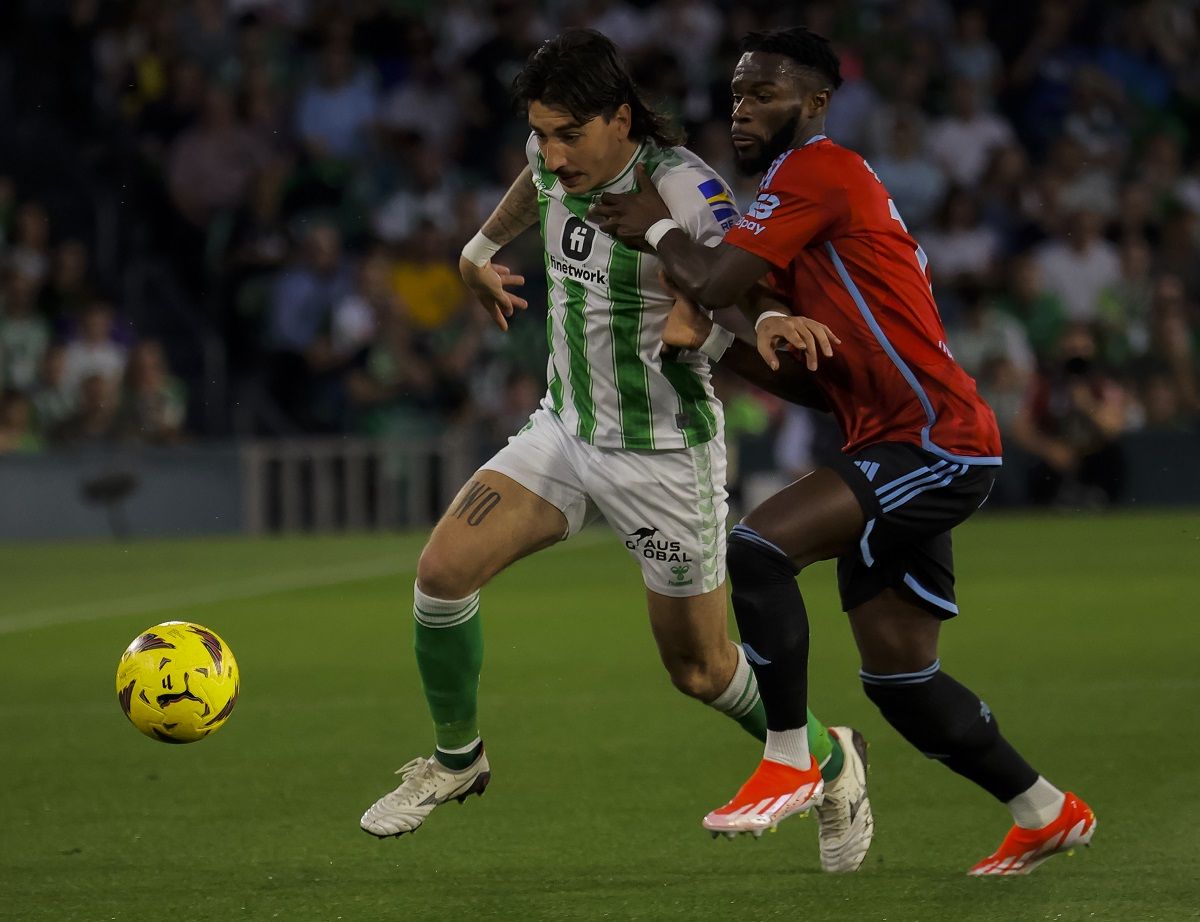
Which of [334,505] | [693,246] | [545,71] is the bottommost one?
[334,505]

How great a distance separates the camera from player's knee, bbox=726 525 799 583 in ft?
16.5

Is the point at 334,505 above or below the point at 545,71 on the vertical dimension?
below

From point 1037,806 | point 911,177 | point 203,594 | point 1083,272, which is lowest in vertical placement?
point 203,594

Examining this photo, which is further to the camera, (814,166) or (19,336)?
(19,336)

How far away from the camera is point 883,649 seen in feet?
16.9

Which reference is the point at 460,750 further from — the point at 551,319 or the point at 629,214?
the point at 629,214

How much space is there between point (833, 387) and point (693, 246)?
50cm

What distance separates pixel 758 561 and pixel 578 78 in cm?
141

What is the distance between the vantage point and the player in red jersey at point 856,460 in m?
5.05

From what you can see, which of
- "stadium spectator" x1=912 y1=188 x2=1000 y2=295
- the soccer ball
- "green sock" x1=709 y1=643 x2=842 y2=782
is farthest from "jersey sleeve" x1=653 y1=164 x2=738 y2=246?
"stadium spectator" x1=912 y1=188 x2=1000 y2=295

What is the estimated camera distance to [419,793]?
578 centimetres

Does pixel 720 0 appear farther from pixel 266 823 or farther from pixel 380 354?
pixel 266 823

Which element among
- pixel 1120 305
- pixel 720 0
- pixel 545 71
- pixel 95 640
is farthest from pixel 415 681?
pixel 720 0

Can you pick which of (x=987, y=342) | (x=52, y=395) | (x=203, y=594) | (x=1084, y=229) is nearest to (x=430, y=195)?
(x=52, y=395)
